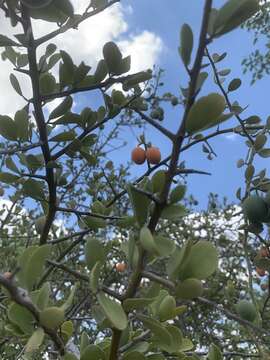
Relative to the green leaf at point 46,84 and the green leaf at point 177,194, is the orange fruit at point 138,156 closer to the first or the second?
the green leaf at point 46,84

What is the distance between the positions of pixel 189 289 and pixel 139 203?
0.14m

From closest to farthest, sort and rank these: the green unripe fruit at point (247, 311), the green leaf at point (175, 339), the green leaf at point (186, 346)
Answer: the green leaf at point (175, 339), the green leaf at point (186, 346), the green unripe fruit at point (247, 311)

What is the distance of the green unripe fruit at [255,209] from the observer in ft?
4.44

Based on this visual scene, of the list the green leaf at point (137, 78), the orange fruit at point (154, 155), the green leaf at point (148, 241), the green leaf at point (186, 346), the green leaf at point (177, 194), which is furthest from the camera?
the orange fruit at point (154, 155)

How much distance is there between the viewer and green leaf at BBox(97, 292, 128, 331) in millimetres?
695

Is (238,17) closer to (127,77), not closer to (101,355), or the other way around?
(101,355)

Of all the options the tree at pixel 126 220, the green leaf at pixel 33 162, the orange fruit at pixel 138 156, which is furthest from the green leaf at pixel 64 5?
the orange fruit at pixel 138 156

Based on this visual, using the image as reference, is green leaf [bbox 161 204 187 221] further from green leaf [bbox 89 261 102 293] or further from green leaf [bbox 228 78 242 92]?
green leaf [bbox 228 78 242 92]

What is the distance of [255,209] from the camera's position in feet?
4.47

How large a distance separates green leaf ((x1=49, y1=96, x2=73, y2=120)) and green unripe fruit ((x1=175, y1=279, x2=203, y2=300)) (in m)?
0.79

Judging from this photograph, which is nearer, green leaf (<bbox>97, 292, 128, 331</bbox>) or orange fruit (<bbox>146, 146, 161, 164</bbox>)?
green leaf (<bbox>97, 292, 128, 331</bbox>)

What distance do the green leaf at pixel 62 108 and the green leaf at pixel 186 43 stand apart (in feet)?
2.29

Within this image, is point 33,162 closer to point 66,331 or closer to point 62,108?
point 62,108

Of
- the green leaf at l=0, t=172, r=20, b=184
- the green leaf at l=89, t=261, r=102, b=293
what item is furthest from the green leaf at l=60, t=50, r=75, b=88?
the green leaf at l=89, t=261, r=102, b=293
